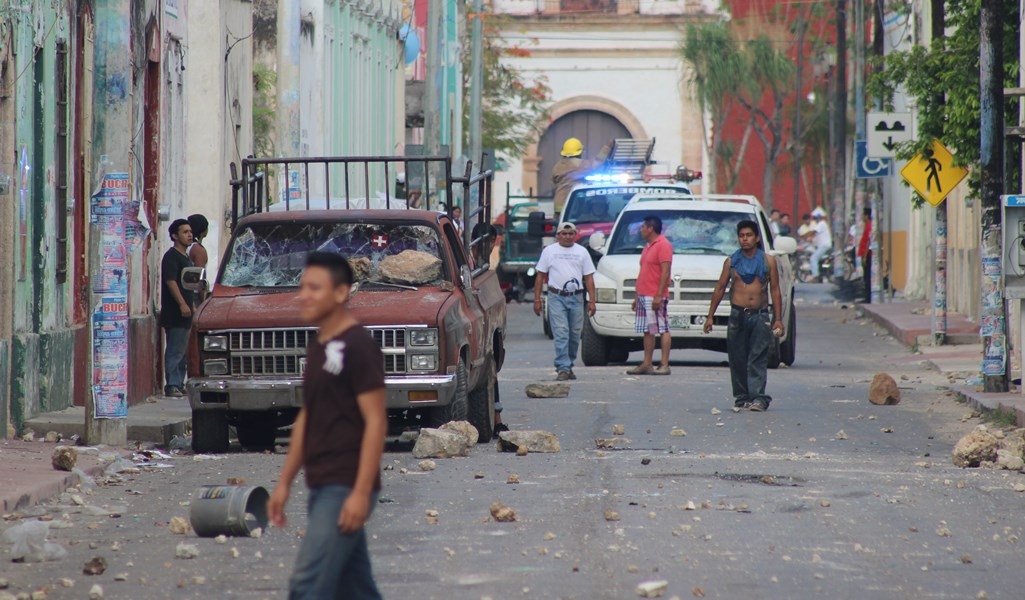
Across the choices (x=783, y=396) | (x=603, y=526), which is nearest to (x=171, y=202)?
(x=783, y=396)

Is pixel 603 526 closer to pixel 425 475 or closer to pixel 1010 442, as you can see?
pixel 425 475

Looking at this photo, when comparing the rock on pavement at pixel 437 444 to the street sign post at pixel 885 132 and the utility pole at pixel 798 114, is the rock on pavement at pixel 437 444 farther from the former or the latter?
the utility pole at pixel 798 114

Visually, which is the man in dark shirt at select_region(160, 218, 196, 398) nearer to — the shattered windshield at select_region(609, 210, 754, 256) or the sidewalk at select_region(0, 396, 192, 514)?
the sidewalk at select_region(0, 396, 192, 514)

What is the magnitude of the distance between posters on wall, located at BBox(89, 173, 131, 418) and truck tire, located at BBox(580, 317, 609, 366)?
29.7ft

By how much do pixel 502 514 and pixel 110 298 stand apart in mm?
5196

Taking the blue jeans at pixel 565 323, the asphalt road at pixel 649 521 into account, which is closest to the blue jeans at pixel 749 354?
the asphalt road at pixel 649 521

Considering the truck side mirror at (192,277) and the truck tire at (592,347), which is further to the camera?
the truck tire at (592,347)

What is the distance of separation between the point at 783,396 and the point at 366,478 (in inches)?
513

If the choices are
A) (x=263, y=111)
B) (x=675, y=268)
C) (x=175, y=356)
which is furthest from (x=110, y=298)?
(x=263, y=111)

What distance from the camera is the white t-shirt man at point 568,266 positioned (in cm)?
2045

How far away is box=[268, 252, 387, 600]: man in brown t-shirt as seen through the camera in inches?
239

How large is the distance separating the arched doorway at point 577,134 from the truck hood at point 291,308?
5423 cm

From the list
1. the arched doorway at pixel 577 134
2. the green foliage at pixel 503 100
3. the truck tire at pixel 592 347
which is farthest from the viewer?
the arched doorway at pixel 577 134

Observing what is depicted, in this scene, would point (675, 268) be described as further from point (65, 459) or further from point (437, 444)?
point (65, 459)
